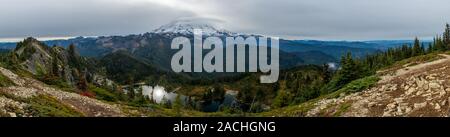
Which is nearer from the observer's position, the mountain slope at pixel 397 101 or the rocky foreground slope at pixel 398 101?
the rocky foreground slope at pixel 398 101

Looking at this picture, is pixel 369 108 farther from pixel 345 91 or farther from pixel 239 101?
pixel 239 101

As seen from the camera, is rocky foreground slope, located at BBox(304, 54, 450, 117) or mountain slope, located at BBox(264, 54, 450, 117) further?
mountain slope, located at BBox(264, 54, 450, 117)

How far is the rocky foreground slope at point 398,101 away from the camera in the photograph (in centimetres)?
3494

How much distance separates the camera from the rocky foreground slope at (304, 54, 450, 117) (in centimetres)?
3494

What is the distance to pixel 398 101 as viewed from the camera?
39969mm
